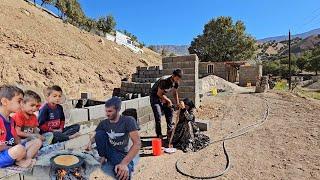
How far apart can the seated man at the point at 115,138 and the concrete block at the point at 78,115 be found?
8.04 ft

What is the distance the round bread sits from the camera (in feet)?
8.28

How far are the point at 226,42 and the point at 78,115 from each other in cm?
3926

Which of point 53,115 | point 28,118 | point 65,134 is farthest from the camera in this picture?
point 65,134

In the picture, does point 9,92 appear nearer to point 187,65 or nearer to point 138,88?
point 138,88

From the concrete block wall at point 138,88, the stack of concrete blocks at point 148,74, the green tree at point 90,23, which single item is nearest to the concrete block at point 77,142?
the concrete block wall at point 138,88

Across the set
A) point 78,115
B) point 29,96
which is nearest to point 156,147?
point 78,115

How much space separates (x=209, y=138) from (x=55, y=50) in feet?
66.3

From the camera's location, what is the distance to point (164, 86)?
5.93 metres

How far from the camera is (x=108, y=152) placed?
3035 mm

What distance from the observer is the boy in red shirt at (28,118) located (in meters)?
3.36

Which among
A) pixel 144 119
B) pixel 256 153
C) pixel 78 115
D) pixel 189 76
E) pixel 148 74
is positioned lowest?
pixel 256 153

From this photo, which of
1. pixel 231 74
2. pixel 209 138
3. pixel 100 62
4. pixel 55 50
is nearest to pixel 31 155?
pixel 209 138

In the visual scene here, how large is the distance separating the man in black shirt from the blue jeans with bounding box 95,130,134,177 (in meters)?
2.86

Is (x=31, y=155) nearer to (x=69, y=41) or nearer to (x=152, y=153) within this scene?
(x=152, y=153)
